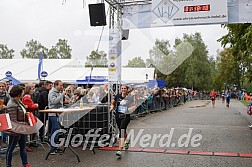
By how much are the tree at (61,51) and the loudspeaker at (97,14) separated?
78.9 metres

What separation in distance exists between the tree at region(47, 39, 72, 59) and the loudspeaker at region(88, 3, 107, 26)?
3107 inches

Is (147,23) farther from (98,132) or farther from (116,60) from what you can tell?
(98,132)

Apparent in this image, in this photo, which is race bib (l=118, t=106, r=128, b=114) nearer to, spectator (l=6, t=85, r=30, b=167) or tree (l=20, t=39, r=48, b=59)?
spectator (l=6, t=85, r=30, b=167)

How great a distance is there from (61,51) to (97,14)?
80.8 m

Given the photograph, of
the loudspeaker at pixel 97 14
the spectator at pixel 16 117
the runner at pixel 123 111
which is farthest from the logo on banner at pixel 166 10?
the spectator at pixel 16 117

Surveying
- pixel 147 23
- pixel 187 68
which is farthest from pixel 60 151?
pixel 187 68

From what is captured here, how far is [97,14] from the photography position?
9.25m

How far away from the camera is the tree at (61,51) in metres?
86.6

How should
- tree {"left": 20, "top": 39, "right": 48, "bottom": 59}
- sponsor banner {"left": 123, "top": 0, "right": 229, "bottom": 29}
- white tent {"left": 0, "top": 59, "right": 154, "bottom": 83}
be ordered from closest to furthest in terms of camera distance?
1. sponsor banner {"left": 123, "top": 0, "right": 229, "bottom": 29}
2. white tent {"left": 0, "top": 59, "right": 154, "bottom": 83}
3. tree {"left": 20, "top": 39, "right": 48, "bottom": 59}

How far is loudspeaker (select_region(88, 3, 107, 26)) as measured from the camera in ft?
30.0

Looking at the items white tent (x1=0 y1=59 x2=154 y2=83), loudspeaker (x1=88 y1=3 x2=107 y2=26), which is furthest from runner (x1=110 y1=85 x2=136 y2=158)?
white tent (x1=0 y1=59 x2=154 y2=83)

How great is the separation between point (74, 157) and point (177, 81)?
56.5 meters

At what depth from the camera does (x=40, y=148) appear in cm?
879

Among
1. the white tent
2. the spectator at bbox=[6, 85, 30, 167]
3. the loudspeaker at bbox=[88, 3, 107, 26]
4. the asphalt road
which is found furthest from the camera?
the white tent
